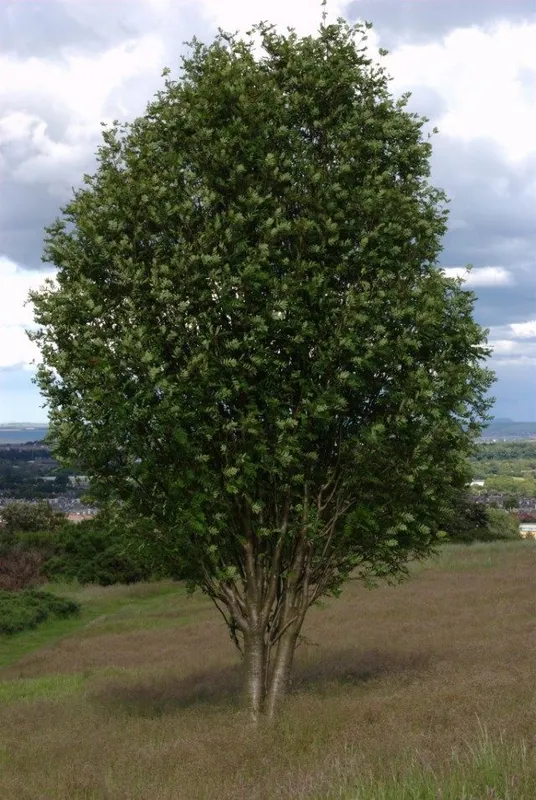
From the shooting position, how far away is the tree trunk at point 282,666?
1822cm

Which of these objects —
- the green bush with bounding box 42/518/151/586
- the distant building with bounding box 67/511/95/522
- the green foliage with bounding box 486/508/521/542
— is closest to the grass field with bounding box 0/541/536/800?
the green bush with bounding box 42/518/151/586

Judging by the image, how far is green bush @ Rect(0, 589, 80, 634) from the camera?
137ft

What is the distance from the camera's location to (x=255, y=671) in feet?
60.1

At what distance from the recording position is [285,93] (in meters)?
17.7

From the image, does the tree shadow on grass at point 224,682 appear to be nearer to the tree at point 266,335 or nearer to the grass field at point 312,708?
the grass field at point 312,708

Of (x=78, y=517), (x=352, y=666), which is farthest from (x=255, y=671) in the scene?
(x=78, y=517)

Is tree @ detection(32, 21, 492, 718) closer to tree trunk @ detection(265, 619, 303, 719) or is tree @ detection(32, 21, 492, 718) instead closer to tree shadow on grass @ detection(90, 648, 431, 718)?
tree trunk @ detection(265, 619, 303, 719)

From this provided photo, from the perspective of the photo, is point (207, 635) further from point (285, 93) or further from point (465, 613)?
point (285, 93)

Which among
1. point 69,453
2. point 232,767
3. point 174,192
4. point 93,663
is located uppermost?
point 174,192

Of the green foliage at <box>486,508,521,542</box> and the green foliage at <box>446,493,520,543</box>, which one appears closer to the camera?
the green foliage at <box>446,493,520,543</box>

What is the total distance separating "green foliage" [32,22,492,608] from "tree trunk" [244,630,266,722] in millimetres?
1471

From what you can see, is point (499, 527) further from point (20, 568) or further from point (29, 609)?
point (29, 609)

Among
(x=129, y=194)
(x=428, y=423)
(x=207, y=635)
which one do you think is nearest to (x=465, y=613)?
(x=207, y=635)

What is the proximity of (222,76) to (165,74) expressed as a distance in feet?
5.97
